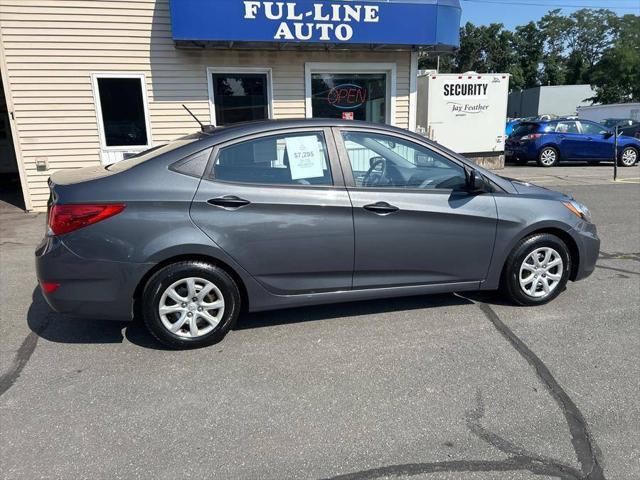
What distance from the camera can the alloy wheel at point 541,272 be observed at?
419 centimetres

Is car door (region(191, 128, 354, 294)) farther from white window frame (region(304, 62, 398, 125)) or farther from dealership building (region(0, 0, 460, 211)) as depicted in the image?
white window frame (region(304, 62, 398, 125))

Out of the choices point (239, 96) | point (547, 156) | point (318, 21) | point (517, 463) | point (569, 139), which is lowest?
point (517, 463)

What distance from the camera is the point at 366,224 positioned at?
12.1ft

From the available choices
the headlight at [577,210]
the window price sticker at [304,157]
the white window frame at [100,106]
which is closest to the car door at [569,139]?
the white window frame at [100,106]

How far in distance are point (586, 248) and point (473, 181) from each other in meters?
1.32

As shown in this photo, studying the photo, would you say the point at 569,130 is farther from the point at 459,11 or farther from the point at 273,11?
the point at 273,11

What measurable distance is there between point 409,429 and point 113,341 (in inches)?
91.0

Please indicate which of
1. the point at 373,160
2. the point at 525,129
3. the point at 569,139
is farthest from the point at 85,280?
the point at 569,139

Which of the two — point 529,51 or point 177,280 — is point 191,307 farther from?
point 529,51

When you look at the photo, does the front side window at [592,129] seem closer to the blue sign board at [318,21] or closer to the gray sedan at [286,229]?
the blue sign board at [318,21]

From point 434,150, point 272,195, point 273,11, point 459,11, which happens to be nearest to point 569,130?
point 459,11

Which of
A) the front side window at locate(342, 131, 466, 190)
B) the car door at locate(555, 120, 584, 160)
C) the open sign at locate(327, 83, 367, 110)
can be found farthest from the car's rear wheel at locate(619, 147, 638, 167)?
the front side window at locate(342, 131, 466, 190)

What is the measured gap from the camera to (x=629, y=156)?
16094 millimetres

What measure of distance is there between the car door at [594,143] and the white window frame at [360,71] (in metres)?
8.60
